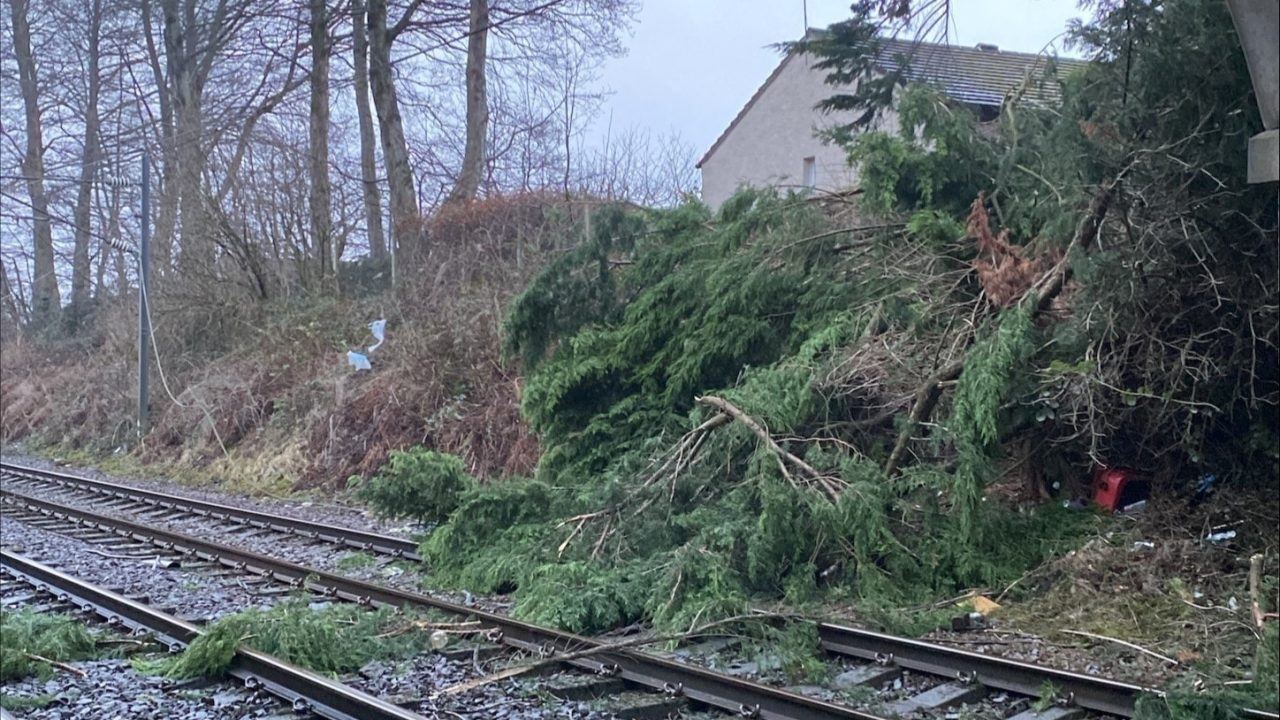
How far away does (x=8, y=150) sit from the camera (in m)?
32.5

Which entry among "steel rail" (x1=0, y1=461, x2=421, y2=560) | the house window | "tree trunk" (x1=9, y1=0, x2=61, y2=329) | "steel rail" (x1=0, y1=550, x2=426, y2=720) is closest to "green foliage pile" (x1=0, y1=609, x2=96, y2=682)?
"steel rail" (x1=0, y1=550, x2=426, y2=720)

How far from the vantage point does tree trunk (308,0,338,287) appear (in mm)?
24656

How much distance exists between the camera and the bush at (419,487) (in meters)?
10.0

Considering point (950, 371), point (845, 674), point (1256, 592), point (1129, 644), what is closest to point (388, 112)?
point (950, 371)

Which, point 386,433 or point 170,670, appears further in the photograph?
point 386,433

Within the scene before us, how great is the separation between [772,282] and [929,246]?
1.49 meters

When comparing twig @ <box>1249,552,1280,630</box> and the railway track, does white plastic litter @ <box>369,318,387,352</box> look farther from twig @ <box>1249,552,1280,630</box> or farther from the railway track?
twig @ <box>1249,552,1280,630</box>

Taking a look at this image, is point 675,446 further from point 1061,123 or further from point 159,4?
point 159,4

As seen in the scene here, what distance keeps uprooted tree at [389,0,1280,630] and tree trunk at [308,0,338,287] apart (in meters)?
14.1

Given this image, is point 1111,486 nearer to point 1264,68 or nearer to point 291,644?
point 1264,68

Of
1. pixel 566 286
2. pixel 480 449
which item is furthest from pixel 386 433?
pixel 566 286

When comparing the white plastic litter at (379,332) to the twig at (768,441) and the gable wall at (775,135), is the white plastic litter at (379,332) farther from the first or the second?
the twig at (768,441)

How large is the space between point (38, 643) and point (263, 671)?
1.79 meters

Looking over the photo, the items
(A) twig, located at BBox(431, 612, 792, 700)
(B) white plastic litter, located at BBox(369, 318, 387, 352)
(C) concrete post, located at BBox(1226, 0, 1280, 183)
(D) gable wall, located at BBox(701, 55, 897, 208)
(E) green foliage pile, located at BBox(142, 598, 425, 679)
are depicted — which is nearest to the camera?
(C) concrete post, located at BBox(1226, 0, 1280, 183)
